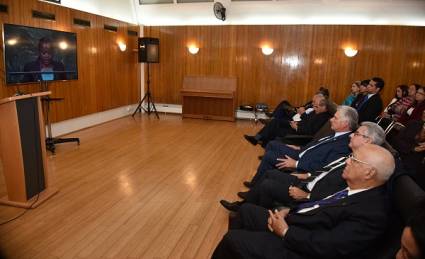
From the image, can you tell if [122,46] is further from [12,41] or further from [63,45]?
[12,41]

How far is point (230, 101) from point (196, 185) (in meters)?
4.70

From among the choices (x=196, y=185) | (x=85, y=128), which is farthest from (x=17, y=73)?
(x=196, y=185)

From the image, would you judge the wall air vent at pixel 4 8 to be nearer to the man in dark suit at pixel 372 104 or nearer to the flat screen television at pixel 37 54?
the flat screen television at pixel 37 54

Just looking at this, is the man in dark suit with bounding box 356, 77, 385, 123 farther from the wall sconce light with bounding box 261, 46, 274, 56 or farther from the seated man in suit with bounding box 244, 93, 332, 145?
the wall sconce light with bounding box 261, 46, 274, 56

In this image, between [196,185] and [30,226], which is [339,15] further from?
[30,226]

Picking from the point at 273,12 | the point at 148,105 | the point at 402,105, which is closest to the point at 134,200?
the point at 402,105

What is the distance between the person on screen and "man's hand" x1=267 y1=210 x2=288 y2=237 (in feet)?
16.6

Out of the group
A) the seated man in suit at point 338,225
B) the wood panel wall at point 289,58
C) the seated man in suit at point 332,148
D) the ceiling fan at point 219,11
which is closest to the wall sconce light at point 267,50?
the wood panel wall at point 289,58

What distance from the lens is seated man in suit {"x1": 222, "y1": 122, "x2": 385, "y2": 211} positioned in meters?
2.20

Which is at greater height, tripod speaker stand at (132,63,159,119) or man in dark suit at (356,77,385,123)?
man in dark suit at (356,77,385,123)

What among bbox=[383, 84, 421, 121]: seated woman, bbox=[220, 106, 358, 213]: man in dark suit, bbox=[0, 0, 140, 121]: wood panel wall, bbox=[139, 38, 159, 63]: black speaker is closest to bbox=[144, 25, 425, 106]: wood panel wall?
A: bbox=[139, 38, 159, 63]: black speaker

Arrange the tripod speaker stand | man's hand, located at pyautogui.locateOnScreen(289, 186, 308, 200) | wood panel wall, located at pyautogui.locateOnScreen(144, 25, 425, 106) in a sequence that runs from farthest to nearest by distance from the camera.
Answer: the tripod speaker stand → wood panel wall, located at pyautogui.locateOnScreen(144, 25, 425, 106) → man's hand, located at pyautogui.locateOnScreen(289, 186, 308, 200)

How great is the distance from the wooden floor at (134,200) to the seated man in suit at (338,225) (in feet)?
2.79

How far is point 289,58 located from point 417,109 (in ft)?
12.5
